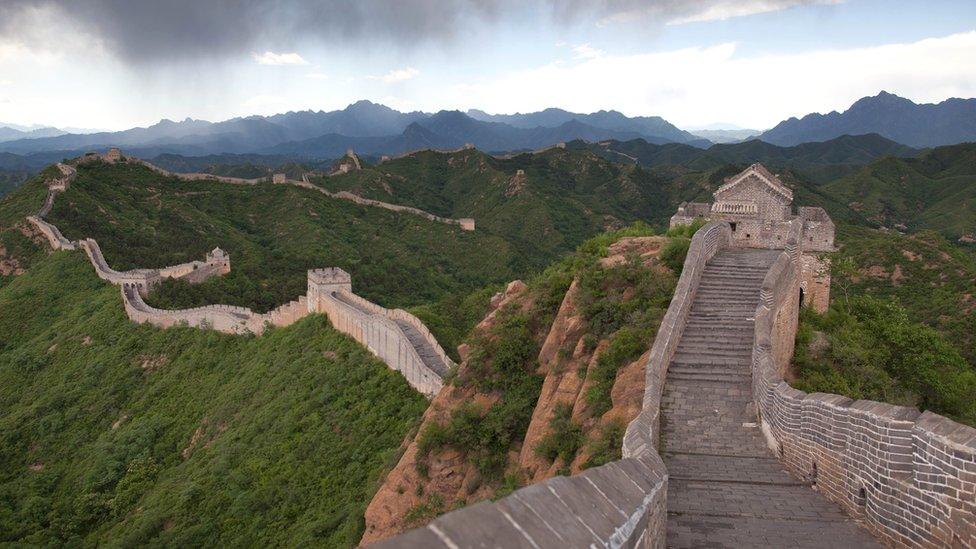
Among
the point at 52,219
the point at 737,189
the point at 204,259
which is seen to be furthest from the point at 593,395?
the point at 52,219

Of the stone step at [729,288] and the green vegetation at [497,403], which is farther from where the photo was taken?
the stone step at [729,288]

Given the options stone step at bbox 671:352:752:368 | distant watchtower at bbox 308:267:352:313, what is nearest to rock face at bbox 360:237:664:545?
stone step at bbox 671:352:752:368

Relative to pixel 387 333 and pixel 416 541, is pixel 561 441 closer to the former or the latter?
pixel 416 541

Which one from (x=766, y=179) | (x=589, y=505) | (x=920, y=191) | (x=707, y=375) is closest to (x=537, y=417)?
(x=707, y=375)

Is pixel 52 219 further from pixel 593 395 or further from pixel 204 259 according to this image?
pixel 593 395

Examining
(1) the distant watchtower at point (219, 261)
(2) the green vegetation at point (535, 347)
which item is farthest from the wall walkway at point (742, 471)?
(1) the distant watchtower at point (219, 261)

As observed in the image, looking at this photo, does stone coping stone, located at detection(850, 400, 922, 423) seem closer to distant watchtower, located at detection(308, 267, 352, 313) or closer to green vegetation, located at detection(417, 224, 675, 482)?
green vegetation, located at detection(417, 224, 675, 482)

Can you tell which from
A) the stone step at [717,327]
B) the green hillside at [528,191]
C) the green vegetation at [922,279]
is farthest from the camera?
the green hillside at [528,191]

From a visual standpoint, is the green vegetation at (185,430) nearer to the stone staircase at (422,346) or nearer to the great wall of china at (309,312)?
the great wall of china at (309,312)
